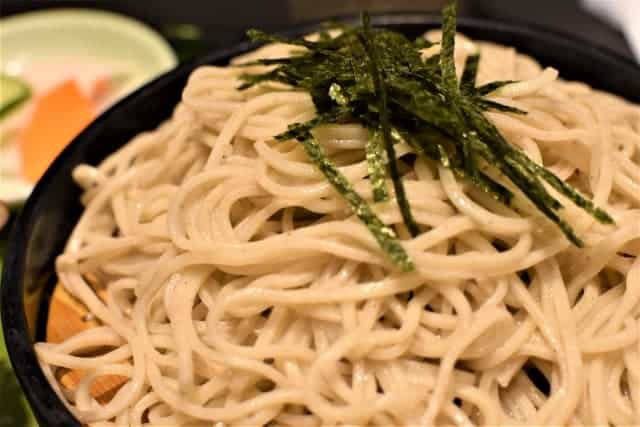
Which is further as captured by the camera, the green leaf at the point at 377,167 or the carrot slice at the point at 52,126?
the carrot slice at the point at 52,126

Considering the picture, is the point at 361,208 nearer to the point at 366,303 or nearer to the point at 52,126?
the point at 366,303

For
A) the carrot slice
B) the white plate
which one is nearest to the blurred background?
the white plate

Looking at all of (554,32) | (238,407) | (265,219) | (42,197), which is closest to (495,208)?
(265,219)

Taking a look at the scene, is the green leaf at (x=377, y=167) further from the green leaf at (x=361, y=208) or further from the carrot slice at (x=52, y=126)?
the carrot slice at (x=52, y=126)

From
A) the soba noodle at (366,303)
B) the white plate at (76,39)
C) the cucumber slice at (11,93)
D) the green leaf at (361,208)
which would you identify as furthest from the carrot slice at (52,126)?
the green leaf at (361,208)

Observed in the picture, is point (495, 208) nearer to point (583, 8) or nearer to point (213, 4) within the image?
point (583, 8)

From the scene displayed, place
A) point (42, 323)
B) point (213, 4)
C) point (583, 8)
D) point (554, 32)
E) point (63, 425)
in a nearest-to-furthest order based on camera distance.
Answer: point (63, 425)
point (42, 323)
point (554, 32)
point (583, 8)
point (213, 4)
